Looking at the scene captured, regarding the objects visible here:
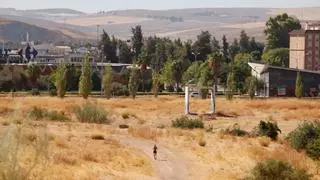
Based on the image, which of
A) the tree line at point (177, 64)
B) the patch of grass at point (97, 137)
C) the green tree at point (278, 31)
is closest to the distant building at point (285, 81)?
the tree line at point (177, 64)

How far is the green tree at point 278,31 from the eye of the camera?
511ft

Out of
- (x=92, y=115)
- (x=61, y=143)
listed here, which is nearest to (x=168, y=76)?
(x=92, y=115)

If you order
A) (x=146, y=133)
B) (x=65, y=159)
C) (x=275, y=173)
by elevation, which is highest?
(x=65, y=159)

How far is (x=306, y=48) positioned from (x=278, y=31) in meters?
18.1

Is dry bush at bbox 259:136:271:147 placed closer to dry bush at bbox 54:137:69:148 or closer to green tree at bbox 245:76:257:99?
dry bush at bbox 54:137:69:148

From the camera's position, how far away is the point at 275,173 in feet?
80.5

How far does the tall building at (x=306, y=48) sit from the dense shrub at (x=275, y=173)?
383 feet

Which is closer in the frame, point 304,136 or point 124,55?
point 304,136

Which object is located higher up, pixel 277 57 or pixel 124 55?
pixel 277 57

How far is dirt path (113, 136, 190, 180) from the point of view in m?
25.8

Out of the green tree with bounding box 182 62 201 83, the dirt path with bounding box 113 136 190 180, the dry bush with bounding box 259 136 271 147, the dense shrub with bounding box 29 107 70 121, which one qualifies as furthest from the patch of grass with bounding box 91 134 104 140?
the green tree with bounding box 182 62 201 83

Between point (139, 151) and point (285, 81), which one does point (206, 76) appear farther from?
point (139, 151)

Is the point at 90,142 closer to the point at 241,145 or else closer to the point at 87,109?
the point at 241,145

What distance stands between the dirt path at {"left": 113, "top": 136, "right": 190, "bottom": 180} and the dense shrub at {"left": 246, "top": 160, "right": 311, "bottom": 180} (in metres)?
2.72
